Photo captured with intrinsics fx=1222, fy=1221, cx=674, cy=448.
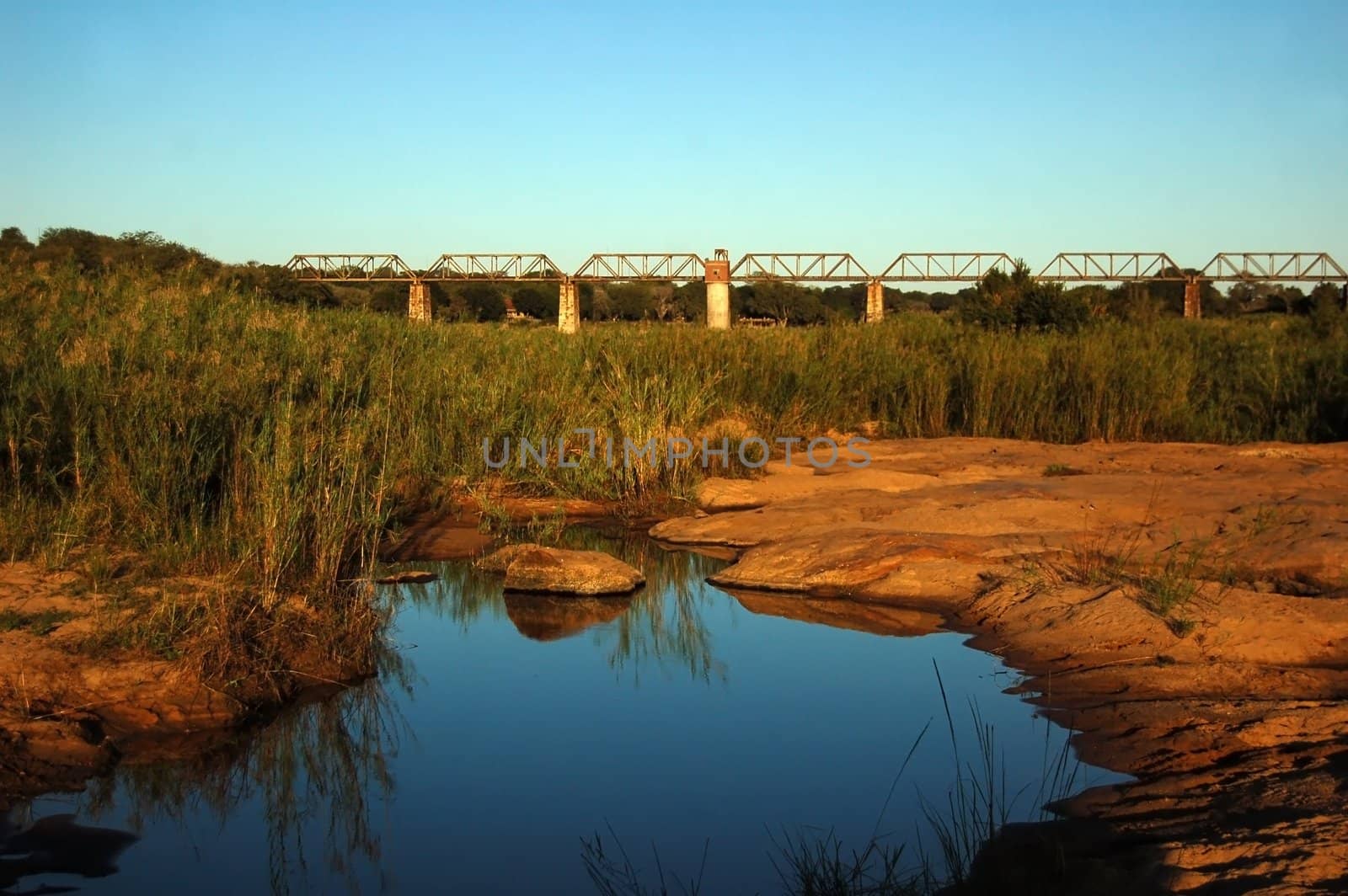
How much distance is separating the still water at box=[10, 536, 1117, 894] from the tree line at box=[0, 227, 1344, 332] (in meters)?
10.2

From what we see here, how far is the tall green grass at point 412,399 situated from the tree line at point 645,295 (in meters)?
1.86

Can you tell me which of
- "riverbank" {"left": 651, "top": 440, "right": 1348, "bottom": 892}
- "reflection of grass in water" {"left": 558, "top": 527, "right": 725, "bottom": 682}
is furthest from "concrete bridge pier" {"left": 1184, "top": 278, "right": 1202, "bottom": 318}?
"reflection of grass in water" {"left": 558, "top": 527, "right": 725, "bottom": 682}

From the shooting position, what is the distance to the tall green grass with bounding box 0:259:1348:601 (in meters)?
7.76

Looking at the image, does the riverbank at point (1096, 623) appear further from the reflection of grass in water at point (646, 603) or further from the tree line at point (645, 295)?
the tree line at point (645, 295)

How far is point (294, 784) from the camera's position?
5586mm

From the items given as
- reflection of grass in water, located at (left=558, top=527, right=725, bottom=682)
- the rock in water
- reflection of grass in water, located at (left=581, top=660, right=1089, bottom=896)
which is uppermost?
the rock in water

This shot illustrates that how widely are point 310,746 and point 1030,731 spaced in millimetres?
3512

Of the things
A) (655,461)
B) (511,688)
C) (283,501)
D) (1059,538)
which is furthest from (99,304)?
(1059,538)

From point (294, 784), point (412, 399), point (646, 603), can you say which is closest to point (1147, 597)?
point (646, 603)

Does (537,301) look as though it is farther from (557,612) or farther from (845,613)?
(845,613)

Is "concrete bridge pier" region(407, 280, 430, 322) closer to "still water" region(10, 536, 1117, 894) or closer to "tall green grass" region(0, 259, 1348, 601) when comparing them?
"tall green grass" region(0, 259, 1348, 601)

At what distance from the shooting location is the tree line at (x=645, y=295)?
837 inches

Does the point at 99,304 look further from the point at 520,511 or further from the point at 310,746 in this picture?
the point at 310,746

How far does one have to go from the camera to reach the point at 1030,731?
5926 mm
